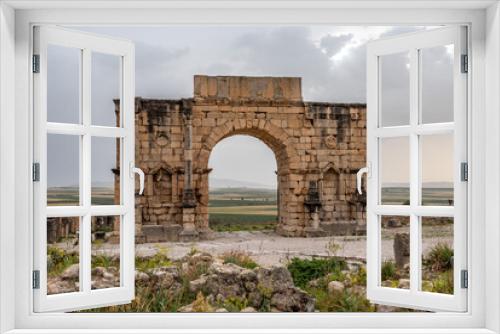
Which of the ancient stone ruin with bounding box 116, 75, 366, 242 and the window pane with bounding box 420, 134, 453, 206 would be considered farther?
the ancient stone ruin with bounding box 116, 75, 366, 242

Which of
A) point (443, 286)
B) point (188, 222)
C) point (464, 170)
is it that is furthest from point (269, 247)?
point (464, 170)

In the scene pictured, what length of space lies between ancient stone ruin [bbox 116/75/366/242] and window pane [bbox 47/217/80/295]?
159 inches

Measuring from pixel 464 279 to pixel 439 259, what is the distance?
472 centimetres

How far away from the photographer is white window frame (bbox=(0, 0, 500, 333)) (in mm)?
1831

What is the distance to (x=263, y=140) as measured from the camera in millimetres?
13422

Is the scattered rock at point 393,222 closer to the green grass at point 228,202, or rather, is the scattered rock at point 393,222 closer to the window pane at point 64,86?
the green grass at point 228,202

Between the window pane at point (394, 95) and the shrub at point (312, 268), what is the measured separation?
16.8 ft

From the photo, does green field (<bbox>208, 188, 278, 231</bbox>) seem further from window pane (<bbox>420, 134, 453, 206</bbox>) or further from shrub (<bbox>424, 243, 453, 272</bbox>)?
window pane (<bbox>420, 134, 453, 206</bbox>)

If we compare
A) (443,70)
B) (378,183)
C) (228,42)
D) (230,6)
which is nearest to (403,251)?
(443,70)

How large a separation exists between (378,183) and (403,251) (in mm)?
5451

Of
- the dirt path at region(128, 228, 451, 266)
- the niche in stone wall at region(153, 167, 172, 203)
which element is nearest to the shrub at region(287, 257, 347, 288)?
the dirt path at region(128, 228, 451, 266)

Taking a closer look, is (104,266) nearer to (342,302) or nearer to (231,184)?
(342,302)
